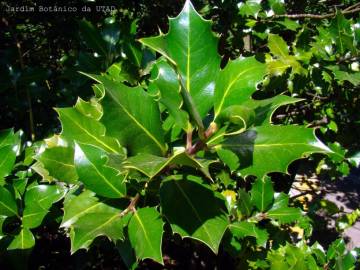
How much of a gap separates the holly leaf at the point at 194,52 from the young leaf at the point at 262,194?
0.84 m

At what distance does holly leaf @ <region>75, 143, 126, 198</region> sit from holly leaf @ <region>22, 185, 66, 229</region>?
353 millimetres

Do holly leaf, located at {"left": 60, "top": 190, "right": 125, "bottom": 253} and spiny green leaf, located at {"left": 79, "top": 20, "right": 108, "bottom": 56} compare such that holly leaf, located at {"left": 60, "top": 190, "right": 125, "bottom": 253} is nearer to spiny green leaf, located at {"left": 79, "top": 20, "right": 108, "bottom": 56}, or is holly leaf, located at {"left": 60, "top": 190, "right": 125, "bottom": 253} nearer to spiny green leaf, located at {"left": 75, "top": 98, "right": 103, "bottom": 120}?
spiny green leaf, located at {"left": 75, "top": 98, "right": 103, "bottom": 120}

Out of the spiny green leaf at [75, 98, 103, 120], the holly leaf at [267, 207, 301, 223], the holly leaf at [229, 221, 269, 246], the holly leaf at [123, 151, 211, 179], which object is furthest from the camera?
the holly leaf at [267, 207, 301, 223]

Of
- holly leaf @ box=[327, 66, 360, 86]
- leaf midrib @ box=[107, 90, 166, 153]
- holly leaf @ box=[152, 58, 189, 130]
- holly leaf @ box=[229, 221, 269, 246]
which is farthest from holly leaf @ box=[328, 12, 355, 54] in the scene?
leaf midrib @ box=[107, 90, 166, 153]

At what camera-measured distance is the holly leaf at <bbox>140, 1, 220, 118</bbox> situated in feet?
3.60

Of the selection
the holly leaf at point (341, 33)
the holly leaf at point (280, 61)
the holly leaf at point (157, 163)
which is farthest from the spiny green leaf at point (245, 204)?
the holly leaf at point (157, 163)

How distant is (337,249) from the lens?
2.09 meters

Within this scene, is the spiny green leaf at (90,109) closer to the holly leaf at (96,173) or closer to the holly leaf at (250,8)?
the holly leaf at (96,173)

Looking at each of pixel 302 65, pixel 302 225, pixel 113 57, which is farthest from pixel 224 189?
pixel 113 57

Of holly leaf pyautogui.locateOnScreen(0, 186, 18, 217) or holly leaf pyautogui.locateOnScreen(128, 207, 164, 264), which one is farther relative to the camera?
holly leaf pyautogui.locateOnScreen(0, 186, 18, 217)

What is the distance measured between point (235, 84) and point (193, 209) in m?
0.37

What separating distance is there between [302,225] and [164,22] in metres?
1.78

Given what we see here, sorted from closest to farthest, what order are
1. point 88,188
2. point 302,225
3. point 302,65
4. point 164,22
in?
1. point 88,188
2. point 302,65
3. point 302,225
4. point 164,22

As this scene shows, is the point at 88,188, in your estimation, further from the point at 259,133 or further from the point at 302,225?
the point at 302,225
